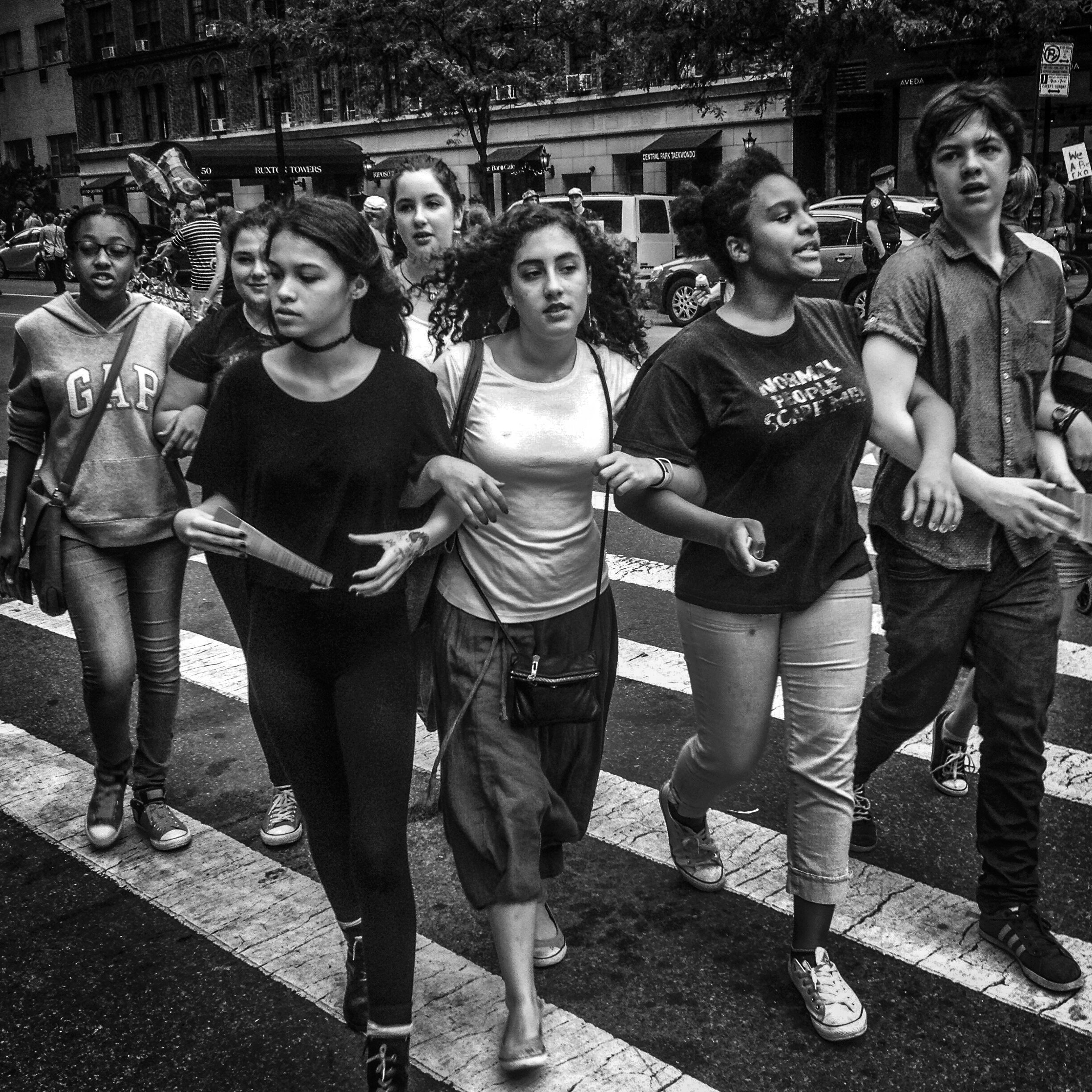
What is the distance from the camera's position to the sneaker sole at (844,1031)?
3.00 m

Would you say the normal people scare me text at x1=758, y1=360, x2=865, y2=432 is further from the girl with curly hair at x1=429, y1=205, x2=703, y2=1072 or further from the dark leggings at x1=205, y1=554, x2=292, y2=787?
the dark leggings at x1=205, y1=554, x2=292, y2=787

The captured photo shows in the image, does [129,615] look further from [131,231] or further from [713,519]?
[713,519]

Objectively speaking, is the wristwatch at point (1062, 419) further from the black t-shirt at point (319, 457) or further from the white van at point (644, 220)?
the white van at point (644, 220)

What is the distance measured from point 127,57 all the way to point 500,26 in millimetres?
31010

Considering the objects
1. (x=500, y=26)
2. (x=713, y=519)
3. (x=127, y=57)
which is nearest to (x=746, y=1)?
(x=500, y=26)

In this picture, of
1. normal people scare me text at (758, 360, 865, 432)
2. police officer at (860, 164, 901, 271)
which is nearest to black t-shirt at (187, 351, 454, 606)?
normal people scare me text at (758, 360, 865, 432)

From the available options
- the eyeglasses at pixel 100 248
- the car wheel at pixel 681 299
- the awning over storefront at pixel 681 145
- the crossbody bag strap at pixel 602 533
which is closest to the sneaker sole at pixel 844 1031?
the crossbody bag strap at pixel 602 533

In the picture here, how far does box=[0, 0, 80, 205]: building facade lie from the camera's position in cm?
5984

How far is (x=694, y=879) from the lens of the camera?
3.77 metres

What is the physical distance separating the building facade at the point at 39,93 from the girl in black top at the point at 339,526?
6083cm

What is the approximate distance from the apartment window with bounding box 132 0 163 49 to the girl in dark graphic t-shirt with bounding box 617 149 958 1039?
56.8m

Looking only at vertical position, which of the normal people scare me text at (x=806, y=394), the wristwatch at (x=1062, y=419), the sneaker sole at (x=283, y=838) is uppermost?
the normal people scare me text at (x=806, y=394)

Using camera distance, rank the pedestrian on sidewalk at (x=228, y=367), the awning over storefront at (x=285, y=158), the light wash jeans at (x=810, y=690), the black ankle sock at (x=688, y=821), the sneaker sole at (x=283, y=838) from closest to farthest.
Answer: the light wash jeans at (x=810, y=690) → the black ankle sock at (x=688, y=821) → the pedestrian on sidewalk at (x=228, y=367) → the sneaker sole at (x=283, y=838) → the awning over storefront at (x=285, y=158)

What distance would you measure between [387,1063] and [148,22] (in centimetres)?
5887
